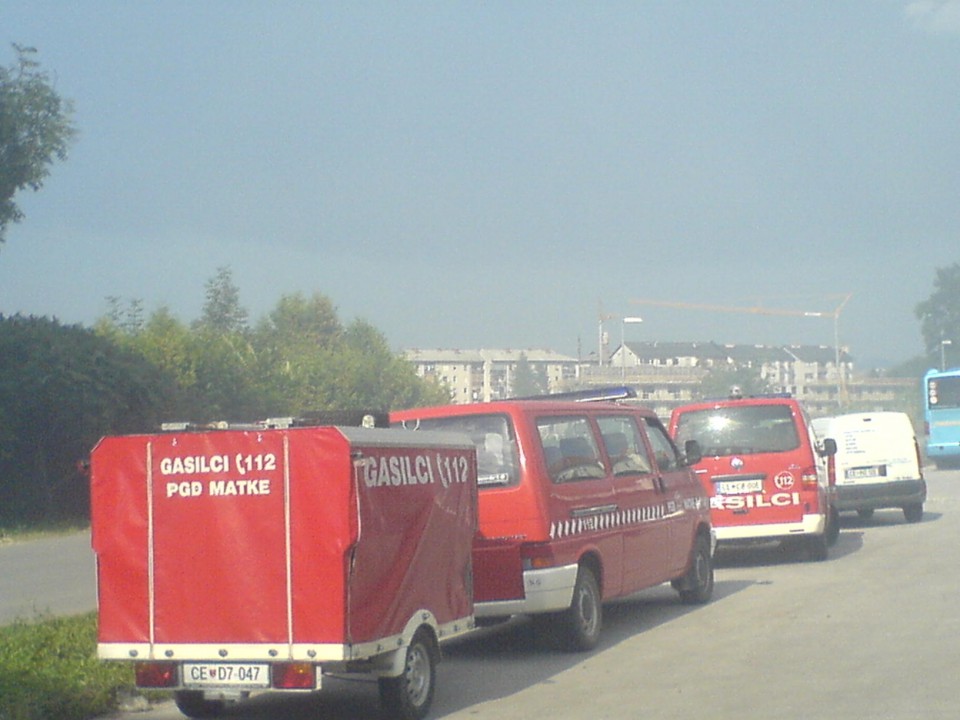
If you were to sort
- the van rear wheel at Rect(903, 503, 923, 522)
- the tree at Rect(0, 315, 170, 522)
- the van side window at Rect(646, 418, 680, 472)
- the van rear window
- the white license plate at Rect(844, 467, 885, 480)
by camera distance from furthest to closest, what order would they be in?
1. the tree at Rect(0, 315, 170, 522)
2. the van rear wheel at Rect(903, 503, 923, 522)
3. the white license plate at Rect(844, 467, 885, 480)
4. the van rear window
5. the van side window at Rect(646, 418, 680, 472)

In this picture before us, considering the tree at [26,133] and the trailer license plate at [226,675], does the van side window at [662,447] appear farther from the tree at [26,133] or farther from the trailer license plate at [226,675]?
the tree at [26,133]

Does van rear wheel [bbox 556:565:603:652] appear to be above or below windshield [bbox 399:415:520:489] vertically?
below

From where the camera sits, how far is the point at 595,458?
1112cm

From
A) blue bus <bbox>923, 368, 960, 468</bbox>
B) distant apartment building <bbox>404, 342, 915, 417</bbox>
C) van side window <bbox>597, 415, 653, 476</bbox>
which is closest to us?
van side window <bbox>597, 415, 653, 476</bbox>

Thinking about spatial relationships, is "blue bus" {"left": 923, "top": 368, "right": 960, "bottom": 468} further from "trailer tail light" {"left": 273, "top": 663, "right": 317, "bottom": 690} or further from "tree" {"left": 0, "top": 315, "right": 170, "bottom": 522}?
"trailer tail light" {"left": 273, "top": 663, "right": 317, "bottom": 690}

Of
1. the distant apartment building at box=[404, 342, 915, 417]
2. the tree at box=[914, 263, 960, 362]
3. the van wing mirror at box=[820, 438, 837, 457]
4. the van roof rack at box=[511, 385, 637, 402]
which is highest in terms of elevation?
the tree at box=[914, 263, 960, 362]

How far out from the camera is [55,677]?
8.91m

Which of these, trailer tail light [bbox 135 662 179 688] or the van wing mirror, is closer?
trailer tail light [bbox 135 662 179 688]

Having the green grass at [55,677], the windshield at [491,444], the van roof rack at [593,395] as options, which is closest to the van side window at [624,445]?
the van roof rack at [593,395]

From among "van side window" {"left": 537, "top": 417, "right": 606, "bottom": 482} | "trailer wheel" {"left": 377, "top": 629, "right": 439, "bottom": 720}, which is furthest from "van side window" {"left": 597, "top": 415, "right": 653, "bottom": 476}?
"trailer wheel" {"left": 377, "top": 629, "right": 439, "bottom": 720}

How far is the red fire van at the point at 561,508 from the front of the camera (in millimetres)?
10000

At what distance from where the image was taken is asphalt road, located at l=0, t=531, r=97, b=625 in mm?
14711

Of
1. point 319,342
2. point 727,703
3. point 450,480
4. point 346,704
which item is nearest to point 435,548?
point 450,480

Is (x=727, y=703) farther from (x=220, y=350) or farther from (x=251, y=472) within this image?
(x=220, y=350)
